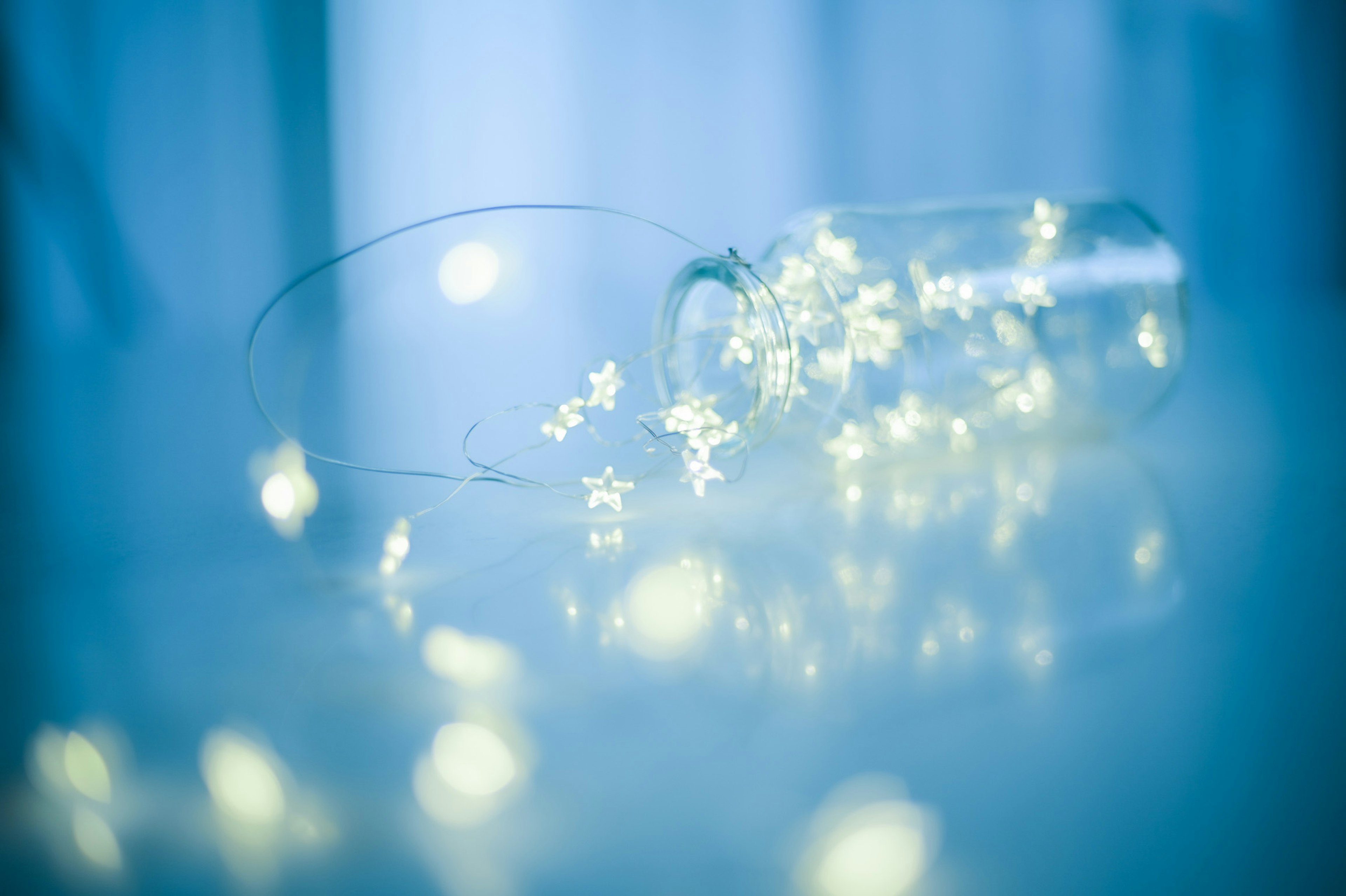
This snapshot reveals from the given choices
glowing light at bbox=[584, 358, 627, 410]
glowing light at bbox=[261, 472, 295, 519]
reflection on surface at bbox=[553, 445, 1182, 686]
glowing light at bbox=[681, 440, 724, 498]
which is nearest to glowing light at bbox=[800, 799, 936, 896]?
reflection on surface at bbox=[553, 445, 1182, 686]

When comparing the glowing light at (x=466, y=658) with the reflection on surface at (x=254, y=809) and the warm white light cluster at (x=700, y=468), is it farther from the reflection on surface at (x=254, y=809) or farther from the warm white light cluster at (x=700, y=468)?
the warm white light cluster at (x=700, y=468)

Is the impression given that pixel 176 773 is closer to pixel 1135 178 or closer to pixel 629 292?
pixel 629 292

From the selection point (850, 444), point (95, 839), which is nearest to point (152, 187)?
point (850, 444)

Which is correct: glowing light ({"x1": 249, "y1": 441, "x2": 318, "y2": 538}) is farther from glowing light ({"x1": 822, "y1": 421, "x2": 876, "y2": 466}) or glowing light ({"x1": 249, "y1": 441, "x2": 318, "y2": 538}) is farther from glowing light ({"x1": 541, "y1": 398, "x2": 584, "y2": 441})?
glowing light ({"x1": 822, "y1": 421, "x2": 876, "y2": 466})

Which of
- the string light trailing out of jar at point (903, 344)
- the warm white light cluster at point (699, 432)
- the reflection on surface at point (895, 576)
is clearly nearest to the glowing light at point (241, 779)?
the reflection on surface at point (895, 576)

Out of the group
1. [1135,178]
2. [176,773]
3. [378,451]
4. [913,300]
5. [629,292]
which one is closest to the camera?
→ [176,773]

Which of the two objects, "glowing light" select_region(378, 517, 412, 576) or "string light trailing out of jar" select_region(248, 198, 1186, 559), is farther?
"string light trailing out of jar" select_region(248, 198, 1186, 559)

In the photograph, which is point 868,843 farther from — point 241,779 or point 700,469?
point 700,469

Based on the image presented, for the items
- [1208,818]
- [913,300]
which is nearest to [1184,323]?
[913,300]
